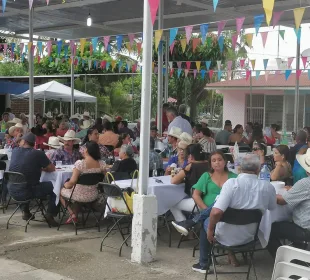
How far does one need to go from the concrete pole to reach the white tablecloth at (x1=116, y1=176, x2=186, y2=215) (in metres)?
0.65

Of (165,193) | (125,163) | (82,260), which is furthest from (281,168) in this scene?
(82,260)

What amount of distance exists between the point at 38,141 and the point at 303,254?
24.9 feet

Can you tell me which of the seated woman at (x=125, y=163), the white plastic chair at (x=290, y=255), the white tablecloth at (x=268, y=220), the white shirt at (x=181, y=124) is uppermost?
the white shirt at (x=181, y=124)

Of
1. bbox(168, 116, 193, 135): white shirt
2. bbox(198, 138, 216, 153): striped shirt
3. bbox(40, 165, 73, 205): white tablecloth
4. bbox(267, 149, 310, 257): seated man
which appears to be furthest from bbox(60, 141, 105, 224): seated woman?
bbox(168, 116, 193, 135): white shirt

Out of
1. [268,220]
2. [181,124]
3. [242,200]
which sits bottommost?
[268,220]

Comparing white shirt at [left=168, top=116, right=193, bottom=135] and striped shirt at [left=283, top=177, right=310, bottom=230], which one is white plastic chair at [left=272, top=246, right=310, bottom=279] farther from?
white shirt at [left=168, top=116, right=193, bottom=135]

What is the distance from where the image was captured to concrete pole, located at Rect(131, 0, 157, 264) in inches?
220

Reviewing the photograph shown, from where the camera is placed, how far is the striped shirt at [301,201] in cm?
510

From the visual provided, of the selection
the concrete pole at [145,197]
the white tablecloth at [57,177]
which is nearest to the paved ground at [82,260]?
the concrete pole at [145,197]

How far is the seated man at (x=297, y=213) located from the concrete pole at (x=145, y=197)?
1.23 meters

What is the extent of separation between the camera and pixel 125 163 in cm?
744

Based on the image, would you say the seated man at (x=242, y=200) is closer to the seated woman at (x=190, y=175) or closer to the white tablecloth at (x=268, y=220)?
the white tablecloth at (x=268, y=220)

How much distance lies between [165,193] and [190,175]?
357 mm

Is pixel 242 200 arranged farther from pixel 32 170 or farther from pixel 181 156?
pixel 32 170
